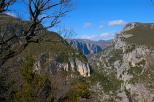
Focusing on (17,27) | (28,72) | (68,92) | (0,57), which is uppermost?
(17,27)

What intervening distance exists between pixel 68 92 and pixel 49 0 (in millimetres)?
36856

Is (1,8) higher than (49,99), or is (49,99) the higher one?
(1,8)

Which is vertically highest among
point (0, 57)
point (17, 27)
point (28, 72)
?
point (17, 27)

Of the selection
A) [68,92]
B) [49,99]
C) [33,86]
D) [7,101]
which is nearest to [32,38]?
[7,101]

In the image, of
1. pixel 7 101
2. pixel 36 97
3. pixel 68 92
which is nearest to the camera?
pixel 7 101

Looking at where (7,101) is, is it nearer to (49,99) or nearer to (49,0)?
(49,99)

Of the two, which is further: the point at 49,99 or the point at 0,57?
the point at 49,99

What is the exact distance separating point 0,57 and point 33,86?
2428 cm

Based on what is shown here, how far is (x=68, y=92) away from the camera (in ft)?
163

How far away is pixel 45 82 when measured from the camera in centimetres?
3900

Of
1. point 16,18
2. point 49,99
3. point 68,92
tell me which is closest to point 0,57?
point 16,18

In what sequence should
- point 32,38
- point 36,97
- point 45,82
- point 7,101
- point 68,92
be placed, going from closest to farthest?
point 32,38 < point 7,101 < point 36,97 < point 45,82 < point 68,92

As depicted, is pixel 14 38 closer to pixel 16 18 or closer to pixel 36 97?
pixel 16 18

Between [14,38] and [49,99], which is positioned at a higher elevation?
[14,38]
